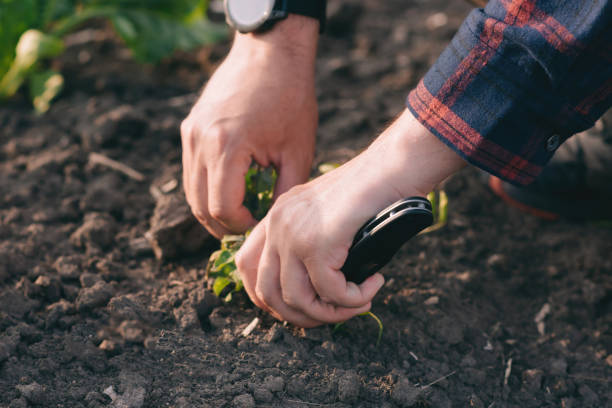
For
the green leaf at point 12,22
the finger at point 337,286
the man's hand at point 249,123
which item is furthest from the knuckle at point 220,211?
the green leaf at point 12,22

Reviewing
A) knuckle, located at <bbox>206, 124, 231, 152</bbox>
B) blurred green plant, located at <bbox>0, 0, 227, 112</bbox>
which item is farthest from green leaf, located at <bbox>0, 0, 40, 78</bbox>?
knuckle, located at <bbox>206, 124, 231, 152</bbox>

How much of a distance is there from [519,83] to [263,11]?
2.74ft

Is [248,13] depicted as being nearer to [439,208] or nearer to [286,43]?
[286,43]

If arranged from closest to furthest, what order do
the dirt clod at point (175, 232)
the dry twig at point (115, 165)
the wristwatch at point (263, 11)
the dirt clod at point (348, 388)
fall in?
the dirt clod at point (348, 388) → the wristwatch at point (263, 11) → the dirt clod at point (175, 232) → the dry twig at point (115, 165)

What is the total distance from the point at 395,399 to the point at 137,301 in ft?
2.62

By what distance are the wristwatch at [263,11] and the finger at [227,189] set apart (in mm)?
439

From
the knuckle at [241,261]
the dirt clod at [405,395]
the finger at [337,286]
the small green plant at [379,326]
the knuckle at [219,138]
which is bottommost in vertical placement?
the dirt clod at [405,395]

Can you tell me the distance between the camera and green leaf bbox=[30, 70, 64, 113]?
2.70 m

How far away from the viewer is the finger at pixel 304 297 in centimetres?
134

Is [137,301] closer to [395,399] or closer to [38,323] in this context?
[38,323]

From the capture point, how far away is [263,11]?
1.75 m

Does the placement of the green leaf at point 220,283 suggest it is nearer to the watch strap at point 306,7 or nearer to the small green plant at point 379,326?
the small green plant at point 379,326

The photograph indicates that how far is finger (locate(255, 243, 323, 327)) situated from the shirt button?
672mm

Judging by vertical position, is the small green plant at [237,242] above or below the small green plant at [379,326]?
above
